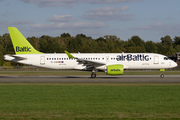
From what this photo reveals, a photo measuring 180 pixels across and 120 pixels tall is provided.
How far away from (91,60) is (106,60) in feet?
7.39

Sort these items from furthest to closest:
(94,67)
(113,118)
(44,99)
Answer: (94,67) < (44,99) < (113,118)

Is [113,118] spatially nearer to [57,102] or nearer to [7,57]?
[57,102]

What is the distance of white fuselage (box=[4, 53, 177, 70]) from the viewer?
33625mm

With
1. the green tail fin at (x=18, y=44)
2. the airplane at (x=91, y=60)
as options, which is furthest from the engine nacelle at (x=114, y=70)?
the green tail fin at (x=18, y=44)

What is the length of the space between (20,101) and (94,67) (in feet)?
64.5

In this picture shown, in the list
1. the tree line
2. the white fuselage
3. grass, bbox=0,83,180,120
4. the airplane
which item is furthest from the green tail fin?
→ the tree line

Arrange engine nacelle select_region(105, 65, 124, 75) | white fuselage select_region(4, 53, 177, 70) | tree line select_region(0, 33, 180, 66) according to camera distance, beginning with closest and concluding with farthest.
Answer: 1. engine nacelle select_region(105, 65, 124, 75)
2. white fuselage select_region(4, 53, 177, 70)
3. tree line select_region(0, 33, 180, 66)

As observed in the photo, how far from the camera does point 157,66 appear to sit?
111 ft

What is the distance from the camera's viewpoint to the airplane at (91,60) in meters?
33.3

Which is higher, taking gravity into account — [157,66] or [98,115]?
[157,66]


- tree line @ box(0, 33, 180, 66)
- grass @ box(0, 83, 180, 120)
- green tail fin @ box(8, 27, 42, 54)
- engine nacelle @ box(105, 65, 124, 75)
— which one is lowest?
grass @ box(0, 83, 180, 120)

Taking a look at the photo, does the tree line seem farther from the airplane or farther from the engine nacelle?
the engine nacelle

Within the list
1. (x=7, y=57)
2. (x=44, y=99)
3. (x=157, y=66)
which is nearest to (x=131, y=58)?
(x=157, y=66)

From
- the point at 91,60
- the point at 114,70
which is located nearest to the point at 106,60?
the point at 91,60
